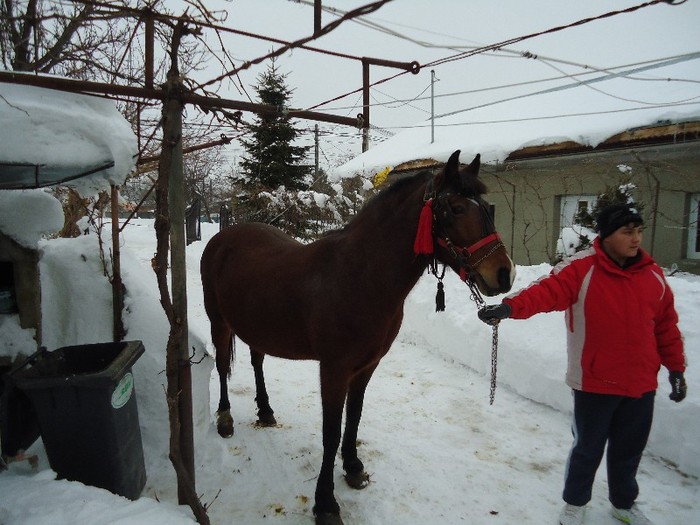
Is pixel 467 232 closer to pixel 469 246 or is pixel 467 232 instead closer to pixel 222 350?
pixel 469 246

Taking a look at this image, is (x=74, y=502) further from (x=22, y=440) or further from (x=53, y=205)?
(x=53, y=205)

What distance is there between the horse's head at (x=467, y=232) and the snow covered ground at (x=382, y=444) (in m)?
1.57

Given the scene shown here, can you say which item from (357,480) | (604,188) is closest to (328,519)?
(357,480)

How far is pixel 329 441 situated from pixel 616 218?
208 centimetres

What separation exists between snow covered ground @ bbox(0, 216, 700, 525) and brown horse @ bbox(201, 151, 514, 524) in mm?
345

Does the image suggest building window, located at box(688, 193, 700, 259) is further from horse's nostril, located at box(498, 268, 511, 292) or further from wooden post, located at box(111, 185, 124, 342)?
wooden post, located at box(111, 185, 124, 342)

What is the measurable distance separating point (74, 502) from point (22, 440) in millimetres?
848

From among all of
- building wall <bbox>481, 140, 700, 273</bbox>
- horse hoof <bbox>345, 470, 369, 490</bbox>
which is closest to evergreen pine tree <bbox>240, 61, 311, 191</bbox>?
building wall <bbox>481, 140, 700, 273</bbox>

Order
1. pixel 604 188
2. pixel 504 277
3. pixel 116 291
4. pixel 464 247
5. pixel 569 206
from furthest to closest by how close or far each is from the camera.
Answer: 1. pixel 569 206
2. pixel 604 188
3. pixel 116 291
4. pixel 464 247
5. pixel 504 277

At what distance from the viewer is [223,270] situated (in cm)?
357

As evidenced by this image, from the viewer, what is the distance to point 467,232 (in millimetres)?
2072

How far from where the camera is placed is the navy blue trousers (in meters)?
2.19

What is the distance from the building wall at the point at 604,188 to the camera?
5758 mm

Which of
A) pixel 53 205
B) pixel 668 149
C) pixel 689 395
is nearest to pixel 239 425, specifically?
pixel 53 205
